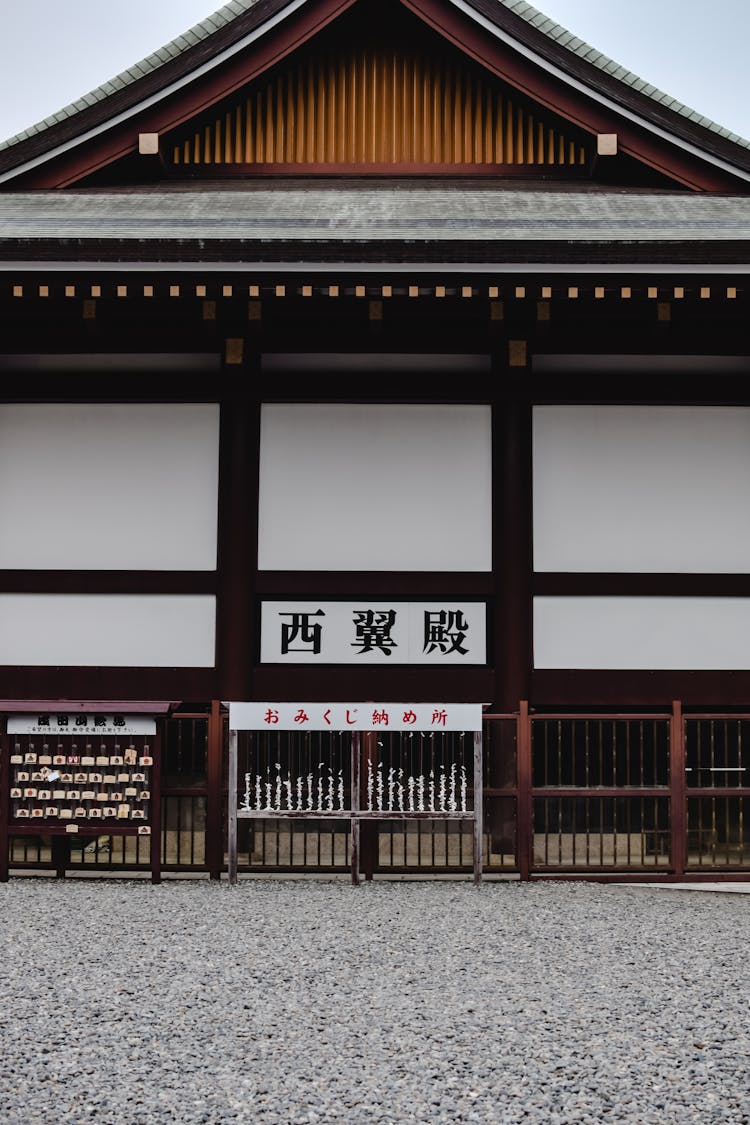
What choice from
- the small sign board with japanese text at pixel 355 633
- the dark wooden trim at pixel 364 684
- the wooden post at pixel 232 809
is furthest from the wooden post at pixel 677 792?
the wooden post at pixel 232 809

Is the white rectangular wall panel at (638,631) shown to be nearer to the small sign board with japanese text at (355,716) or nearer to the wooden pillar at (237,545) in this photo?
the small sign board with japanese text at (355,716)

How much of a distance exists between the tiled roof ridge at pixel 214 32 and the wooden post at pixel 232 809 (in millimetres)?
7155

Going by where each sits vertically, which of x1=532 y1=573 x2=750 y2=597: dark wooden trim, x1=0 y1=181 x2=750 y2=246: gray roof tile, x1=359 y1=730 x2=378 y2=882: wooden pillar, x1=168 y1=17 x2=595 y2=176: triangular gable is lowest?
x1=359 y1=730 x2=378 y2=882: wooden pillar

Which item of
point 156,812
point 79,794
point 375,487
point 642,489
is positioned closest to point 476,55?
point 375,487

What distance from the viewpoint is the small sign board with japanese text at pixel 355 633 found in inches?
330

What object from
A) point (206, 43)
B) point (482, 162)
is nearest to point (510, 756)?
point (482, 162)

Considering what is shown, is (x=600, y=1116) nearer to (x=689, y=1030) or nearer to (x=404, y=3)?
(x=689, y=1030)

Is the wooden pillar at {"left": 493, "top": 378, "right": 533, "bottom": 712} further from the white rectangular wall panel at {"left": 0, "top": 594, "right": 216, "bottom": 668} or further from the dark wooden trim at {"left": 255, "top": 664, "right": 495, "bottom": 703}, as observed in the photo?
the white rectangular wall panel at {"left": 0, "top": 594, "right": 216, "bottom": 668}

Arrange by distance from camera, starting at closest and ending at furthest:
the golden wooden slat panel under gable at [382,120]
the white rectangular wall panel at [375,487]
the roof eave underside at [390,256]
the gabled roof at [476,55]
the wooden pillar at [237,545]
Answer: the roof eave underside at [390,256], the wooden pillar at [237,545], the white rectangular wall panel at [375,487], the gabled roof at [476,55], the golden wooden slat panel under gable at [382,120]

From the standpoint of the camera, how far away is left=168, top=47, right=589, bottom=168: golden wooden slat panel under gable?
995cm

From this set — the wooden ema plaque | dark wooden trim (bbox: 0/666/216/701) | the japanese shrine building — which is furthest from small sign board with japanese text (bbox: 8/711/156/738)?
dark wooden trim (bbox: 0/666/216/701)

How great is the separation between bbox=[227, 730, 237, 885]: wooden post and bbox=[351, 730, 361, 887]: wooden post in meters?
0.95

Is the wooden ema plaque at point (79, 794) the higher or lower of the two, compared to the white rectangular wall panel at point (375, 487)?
lower

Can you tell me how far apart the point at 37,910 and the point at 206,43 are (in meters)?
8.65
